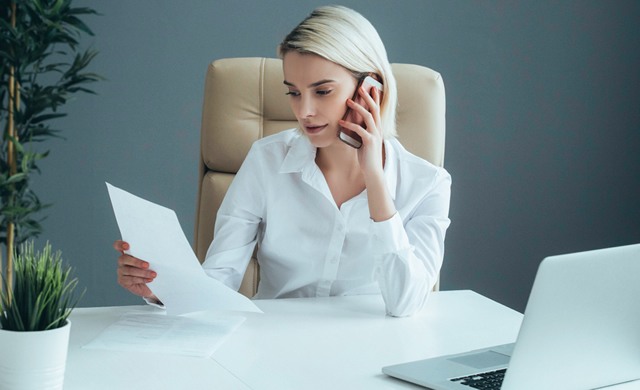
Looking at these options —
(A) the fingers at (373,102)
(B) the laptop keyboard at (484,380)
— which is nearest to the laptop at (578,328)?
(B) the laptop keyboard at (484,380)

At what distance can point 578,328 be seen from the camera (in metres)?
0.68

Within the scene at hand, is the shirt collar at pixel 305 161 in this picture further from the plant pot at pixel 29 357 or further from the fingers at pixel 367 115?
the plant pot at pixel 29 357

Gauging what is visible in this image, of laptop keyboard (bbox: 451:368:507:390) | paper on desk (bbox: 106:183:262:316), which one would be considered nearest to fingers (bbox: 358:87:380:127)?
paper on desk (bbox: 106:183:262:316)

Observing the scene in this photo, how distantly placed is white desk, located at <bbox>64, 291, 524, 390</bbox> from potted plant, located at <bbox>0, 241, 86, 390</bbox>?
98 millimetres

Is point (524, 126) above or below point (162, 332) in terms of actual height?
above

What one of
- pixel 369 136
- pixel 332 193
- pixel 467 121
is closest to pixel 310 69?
pixel 369 136

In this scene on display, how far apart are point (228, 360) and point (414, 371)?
Answer: 0.26 metres

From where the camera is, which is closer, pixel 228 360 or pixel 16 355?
pixel 16 355

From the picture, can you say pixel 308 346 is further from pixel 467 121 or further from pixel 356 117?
pixel 467 121

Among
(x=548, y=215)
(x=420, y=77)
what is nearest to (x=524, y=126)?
(x=548, y=215)

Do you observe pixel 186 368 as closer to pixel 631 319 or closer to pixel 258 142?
pixel 631 319

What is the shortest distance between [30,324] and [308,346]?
1.33 feet

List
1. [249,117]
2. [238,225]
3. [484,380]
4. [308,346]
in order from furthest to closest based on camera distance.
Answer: [249,117], [238,225], [308,346], [484,380]

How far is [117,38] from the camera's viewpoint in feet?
6.77
